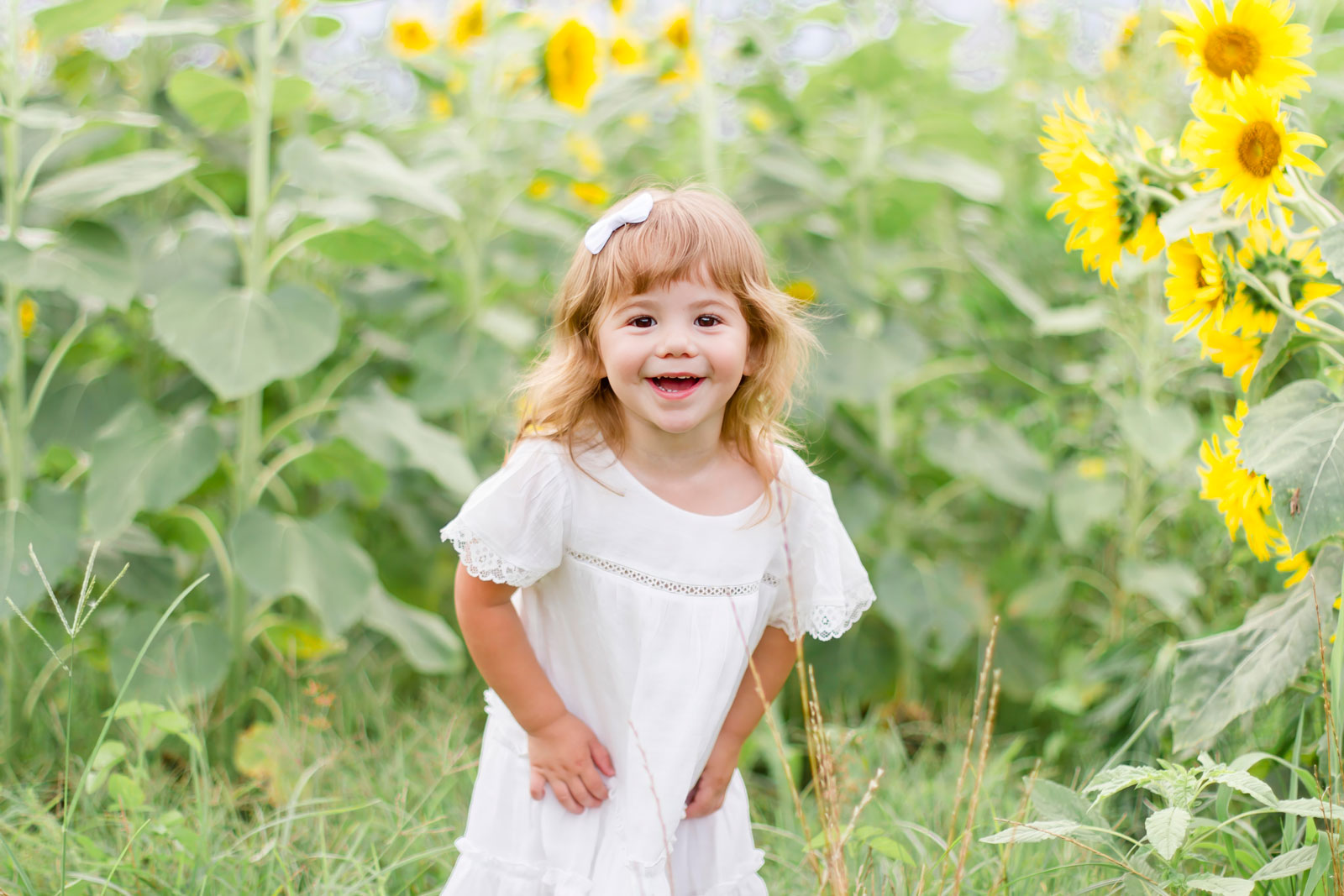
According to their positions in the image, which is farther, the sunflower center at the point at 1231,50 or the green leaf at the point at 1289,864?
the sunflower center at the point at 1231,50

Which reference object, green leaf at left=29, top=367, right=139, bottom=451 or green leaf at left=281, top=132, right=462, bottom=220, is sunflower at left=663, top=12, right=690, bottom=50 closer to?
green leaf at left=281, top=132, right=462, bottom=220

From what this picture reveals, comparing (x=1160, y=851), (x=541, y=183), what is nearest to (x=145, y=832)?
(x=1160, y=851)

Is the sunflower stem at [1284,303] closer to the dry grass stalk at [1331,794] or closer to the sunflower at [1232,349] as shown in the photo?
the sunflower at [1232,349]

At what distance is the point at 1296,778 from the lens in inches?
60.0

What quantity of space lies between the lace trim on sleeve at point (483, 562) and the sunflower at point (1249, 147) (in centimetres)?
102

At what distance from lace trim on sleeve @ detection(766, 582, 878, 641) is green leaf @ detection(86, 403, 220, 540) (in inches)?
47.7

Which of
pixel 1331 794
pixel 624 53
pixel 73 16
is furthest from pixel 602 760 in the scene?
pixel 624 53

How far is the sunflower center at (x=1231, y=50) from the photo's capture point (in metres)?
1.48

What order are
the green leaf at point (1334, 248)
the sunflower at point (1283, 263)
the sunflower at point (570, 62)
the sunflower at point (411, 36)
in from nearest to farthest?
the green leaf at point (1334, 248) → the sunflower at point (1283, 263) → the sunflower at point (570, 62) → the sunflower at point (411, 36)

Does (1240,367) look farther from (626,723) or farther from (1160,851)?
(626,723)

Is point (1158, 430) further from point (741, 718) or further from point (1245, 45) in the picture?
point (741, 718)

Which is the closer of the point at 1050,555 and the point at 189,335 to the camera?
the point at 189,335

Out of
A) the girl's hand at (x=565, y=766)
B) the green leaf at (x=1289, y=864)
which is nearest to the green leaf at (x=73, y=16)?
the girl's hand at (x=565, y=766)

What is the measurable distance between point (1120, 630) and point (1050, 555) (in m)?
0.31
